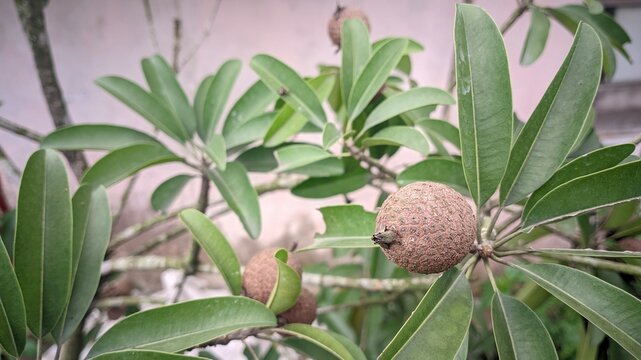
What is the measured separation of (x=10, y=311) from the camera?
613 mm

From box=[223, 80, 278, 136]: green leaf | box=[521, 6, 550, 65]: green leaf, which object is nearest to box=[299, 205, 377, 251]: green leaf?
box=[223, 80, 278, 136]: green leaf

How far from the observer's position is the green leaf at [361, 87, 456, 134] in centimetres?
71

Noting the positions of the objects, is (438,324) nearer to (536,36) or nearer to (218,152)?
(218,152)

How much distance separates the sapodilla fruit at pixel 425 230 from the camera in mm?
471

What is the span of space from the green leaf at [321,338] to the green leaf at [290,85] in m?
0.33

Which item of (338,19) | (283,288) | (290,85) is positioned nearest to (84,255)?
(283,288)

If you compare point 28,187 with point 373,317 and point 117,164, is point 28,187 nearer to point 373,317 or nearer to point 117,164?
point 117,164

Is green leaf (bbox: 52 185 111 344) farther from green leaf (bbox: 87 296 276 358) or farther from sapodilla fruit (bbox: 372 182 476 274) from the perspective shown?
sapodilla fruit (bbox: 372 182 476 274)

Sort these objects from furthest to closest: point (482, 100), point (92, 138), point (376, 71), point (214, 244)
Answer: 1. point (92, 138)
2. point (376, 71)
3. point (214, 244)
4. point (482, 100)

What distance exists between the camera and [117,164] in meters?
0.83

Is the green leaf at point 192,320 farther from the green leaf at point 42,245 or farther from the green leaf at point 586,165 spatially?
the green leaf at point 586,165

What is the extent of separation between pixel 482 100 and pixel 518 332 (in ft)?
0.87

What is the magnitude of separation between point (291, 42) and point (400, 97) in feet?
5.46

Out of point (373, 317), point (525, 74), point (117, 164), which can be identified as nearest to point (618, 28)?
point (373, 317)
